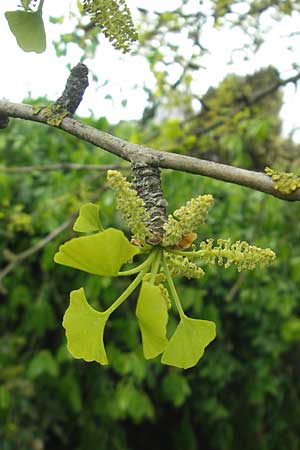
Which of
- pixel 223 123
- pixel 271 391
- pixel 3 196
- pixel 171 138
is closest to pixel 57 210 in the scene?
pixel 3 196

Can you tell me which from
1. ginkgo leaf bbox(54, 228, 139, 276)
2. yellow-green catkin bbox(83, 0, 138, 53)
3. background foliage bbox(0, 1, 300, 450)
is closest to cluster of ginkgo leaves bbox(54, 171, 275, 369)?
ginkgo leaf bbox(54, 228, 139, 276)

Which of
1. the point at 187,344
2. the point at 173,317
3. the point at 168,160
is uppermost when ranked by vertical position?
the point at 168,160

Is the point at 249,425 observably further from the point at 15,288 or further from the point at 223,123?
the point at 223,123

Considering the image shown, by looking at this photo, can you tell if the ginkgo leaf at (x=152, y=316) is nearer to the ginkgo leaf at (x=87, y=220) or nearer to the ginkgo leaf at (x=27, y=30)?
the ginkgo leaf at (x=87, y=220)

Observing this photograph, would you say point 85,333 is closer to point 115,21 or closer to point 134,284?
point 134,284

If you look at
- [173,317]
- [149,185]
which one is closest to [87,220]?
[149,185]

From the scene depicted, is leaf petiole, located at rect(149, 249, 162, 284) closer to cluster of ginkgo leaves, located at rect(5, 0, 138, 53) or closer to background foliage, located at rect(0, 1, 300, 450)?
cluster of ginkgo leaves, located at rect(5, 0, 138, 53)

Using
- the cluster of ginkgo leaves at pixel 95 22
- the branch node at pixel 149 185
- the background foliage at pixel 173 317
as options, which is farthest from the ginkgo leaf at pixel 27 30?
the background foliage at pixel 173 317
